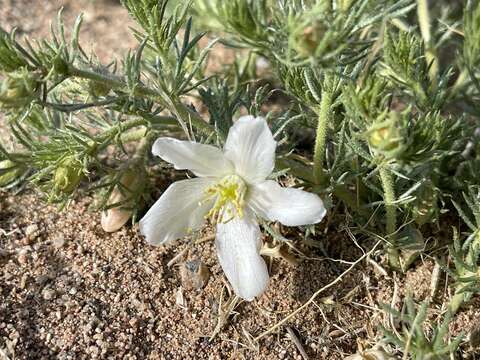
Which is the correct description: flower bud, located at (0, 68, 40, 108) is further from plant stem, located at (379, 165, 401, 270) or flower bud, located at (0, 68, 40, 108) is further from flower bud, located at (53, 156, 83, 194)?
plant stem, located at (379, 165, 401, 270)

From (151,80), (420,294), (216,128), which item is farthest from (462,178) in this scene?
(151,80)

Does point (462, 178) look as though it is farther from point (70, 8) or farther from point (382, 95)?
point (70, 8)

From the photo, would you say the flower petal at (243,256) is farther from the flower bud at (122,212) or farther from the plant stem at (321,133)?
the flower bud at (122,212)

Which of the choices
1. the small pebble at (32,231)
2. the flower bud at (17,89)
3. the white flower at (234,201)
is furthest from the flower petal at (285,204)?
the small pebble at (32,231)

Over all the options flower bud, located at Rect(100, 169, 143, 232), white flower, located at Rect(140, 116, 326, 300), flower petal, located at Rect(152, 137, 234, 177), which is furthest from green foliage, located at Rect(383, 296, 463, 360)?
flower bud, located at Rect(100, 169, 143, 232)

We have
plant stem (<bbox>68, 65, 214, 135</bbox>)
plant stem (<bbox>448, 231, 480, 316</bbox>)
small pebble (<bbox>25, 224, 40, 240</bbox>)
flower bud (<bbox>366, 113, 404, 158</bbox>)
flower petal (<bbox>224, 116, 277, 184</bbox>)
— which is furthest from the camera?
small pebble (<bbox>25, 224, 40, 240</bbox>)

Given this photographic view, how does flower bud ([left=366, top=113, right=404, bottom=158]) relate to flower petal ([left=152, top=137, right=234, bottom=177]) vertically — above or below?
above

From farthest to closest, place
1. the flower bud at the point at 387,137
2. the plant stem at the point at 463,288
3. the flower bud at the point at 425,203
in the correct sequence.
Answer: the flower bud at the point at 425,203 → the plant stem at the point at 463,288 → the flower bud at the point at 387,137
